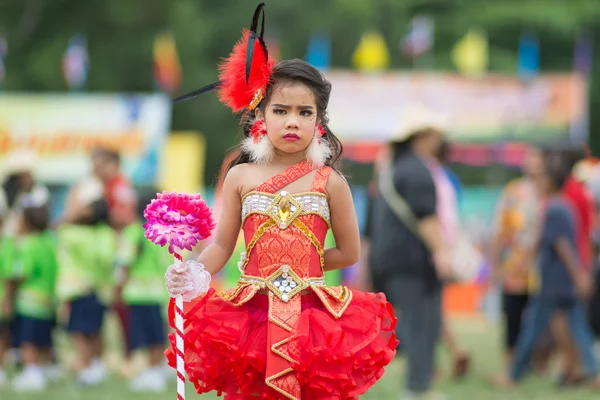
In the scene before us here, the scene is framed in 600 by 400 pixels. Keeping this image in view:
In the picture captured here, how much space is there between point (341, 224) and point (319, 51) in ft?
111

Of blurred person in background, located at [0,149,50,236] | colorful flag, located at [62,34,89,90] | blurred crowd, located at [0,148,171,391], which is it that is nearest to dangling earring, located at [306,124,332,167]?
blurred crowd, located at [0,148,171,391]

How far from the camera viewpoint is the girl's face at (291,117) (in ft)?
14.7

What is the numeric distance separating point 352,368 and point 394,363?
7.09 m

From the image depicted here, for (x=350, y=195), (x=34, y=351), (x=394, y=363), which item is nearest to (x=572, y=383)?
(x=394, y=363)

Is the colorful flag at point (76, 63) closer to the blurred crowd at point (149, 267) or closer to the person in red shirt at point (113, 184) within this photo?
the blurred crowd at point (149, 267)

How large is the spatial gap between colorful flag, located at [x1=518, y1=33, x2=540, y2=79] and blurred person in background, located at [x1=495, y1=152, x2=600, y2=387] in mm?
26901

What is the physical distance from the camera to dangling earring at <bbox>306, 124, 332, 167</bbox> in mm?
4578

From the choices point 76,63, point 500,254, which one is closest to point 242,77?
point 500,254

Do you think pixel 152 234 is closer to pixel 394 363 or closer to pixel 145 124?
pixel 394 363

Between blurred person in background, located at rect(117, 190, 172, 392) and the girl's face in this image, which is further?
blurred person in background, located at rect(117, 190, 172, 392)

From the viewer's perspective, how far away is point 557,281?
938 centimetres

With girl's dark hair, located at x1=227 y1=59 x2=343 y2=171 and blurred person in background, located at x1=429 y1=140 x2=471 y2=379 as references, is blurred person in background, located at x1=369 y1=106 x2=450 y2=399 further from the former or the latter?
girl's dark hair, located at x1=227 y1=59 x2=343 y2=171

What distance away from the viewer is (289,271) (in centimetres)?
443

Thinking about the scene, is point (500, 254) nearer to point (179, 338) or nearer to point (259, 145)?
point (259, 145)
